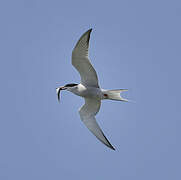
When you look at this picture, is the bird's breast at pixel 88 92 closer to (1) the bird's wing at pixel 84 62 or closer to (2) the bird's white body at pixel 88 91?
(2) the bird's white body at pixel 88 91

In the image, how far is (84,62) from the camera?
42.4ft

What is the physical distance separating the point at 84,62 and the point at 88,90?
2.91 ft

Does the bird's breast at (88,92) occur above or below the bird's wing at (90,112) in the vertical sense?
above

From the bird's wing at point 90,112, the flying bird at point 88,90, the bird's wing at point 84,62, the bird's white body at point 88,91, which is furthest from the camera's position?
the bird's wing at point 90,112

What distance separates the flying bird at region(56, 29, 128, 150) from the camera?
1271 cm

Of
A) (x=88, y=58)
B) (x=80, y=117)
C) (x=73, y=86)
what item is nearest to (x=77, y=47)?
(x=88, y=58)

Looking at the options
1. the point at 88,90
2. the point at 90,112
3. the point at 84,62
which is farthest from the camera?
the point at 90,112

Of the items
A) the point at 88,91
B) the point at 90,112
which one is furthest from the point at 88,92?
the point at 90,112

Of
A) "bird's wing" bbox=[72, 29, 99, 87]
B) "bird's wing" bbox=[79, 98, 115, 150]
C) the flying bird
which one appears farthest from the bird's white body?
"bird's wing" bbox=[79, 98, 115, 150]

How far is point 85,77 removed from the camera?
1337 centimetres

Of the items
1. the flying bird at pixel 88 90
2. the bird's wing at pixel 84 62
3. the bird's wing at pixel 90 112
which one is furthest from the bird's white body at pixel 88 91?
the bird's wing at pixel 90 112

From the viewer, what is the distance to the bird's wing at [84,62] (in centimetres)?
1248

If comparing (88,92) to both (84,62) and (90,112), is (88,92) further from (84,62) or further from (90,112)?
(84,62)

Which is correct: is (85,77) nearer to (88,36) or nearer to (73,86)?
(73,86)
